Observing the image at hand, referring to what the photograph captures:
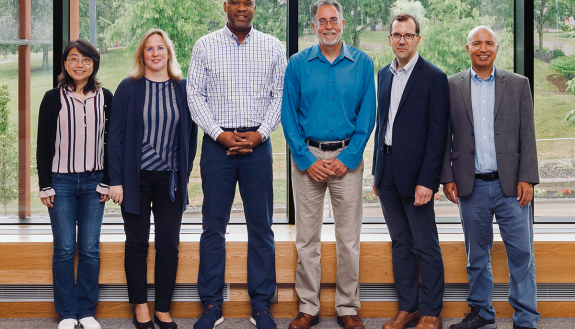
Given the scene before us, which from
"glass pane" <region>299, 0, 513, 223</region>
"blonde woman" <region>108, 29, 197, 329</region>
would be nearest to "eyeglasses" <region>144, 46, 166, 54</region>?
"blonde woman" <region>108, 29, 197, 329</region>

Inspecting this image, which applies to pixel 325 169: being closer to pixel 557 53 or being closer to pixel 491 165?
pixel 491 165

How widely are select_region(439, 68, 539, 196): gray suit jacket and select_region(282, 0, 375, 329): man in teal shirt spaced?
470 mm

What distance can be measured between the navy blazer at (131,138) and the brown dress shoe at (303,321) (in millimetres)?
925

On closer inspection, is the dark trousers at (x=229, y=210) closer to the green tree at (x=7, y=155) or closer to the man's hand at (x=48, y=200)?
the man's hand at (x=48, y=200)

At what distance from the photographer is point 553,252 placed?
10.0 feet

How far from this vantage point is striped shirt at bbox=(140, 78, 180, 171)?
2744 mm

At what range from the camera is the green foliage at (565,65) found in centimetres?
362

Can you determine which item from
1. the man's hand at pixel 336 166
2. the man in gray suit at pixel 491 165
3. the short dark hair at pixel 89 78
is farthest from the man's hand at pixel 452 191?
the short dark hair at pixel 89 78

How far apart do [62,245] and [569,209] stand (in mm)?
3436

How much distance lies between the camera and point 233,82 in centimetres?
276

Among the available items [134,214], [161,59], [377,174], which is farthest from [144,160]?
[377,174]

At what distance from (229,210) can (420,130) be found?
1140 mm

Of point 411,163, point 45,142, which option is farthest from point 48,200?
point 411,163

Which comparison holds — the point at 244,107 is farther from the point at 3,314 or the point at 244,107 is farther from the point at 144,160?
the point at 3,314
